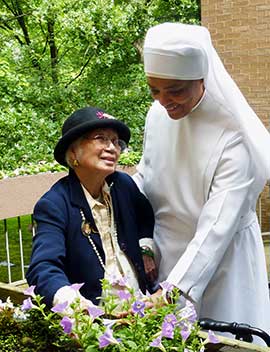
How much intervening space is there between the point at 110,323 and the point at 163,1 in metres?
11.3

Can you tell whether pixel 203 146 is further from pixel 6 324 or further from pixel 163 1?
pixel 163 1

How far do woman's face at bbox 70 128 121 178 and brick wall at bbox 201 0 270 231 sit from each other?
696cm

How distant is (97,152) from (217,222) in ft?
1.46

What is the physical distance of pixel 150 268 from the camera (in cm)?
229

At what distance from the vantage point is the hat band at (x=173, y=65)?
6.48 feet

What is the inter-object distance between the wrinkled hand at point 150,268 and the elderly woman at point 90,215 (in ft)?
0.43

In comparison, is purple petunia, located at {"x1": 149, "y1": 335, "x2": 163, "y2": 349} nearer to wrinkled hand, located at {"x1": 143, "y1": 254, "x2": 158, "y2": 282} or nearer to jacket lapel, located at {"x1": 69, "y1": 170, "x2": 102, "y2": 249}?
jacket lapel, located at {"x1": 69, "y1": 170, "x2": 102, "y2": 249}

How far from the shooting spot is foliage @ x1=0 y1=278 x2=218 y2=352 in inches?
47.8

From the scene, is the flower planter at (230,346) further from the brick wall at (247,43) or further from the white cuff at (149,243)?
the brick wall at (247,43)

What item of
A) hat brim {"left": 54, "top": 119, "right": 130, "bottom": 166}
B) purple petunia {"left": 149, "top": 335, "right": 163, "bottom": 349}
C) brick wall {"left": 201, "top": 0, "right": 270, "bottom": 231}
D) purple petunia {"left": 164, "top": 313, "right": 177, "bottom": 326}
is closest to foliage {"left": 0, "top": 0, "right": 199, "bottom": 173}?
brick wall {"left": 201, "top": 0, "right": 270, "bottom": 231}

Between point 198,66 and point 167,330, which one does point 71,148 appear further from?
point 167,330

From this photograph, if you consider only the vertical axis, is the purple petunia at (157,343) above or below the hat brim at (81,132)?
below

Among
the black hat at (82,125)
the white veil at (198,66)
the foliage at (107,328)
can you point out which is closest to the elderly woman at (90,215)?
the black hat at (82,125)

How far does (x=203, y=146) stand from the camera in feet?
7.09
